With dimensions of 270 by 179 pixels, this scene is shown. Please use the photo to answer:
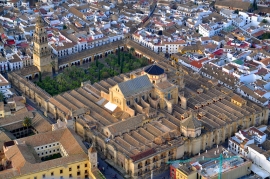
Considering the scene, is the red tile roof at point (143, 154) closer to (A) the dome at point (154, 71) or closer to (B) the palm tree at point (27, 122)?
(A) the dome at point (154, 71)

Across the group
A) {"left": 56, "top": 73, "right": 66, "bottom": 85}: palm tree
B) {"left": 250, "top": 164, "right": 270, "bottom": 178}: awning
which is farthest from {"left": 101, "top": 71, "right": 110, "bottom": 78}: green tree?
{"left": 250, "top": 164, "right": 270, "bottom": 178}: awning

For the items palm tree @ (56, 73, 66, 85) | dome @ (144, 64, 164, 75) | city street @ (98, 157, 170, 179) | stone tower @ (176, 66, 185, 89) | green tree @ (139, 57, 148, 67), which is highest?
dome @ (144, 64, 164, 75)

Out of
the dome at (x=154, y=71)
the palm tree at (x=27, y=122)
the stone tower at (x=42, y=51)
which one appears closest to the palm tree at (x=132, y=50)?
the stone tower at (x=42, y=51)

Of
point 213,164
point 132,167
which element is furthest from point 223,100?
point 132,167

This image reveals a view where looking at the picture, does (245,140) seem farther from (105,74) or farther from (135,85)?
(105,74)

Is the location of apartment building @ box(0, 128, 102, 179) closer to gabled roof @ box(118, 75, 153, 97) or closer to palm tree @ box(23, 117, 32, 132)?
palm tree @ box(23, 117, 32, 132)

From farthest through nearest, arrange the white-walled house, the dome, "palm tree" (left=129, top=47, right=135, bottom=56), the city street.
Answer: "palm tree" (left=129, top=47, right=135, bottom=56) < the dome < the white-walled house < the city street
